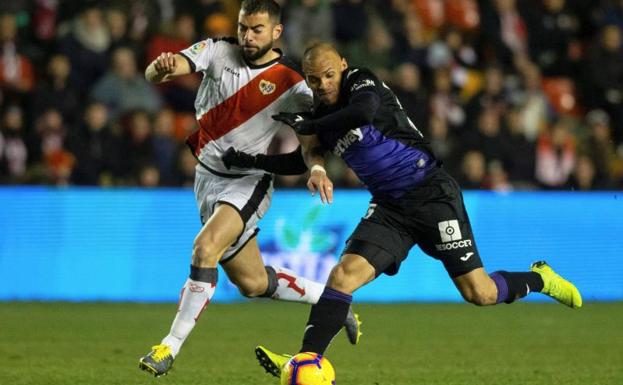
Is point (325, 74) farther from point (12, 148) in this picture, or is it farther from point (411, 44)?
point (411, 44)

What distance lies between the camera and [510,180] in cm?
1455

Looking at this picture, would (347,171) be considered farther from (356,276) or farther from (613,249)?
(356,276)

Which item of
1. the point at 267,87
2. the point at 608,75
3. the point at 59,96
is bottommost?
the point at 59,96

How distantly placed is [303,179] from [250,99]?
5807 millimetres

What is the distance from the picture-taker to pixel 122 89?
1431cm

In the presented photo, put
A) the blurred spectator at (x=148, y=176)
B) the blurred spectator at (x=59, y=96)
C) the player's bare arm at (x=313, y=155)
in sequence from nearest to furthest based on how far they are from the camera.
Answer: the player's bare arm at (x=313, y=155) < the blurred spectator at (x=148, y=176) < the blurred spectator at (x=59, y=96)

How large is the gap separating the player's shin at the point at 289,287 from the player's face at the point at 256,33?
1584 mm

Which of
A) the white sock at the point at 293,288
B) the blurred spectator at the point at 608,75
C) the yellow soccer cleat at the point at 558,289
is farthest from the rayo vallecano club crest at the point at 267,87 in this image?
the blurred spectator at the point at 608,75

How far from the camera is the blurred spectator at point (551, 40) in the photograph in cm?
1694

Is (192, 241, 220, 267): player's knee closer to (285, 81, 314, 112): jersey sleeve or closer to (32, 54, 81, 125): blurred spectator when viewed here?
(285, 81, 314, 112): jersey sleeve

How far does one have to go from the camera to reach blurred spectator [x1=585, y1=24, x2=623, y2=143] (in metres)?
16.4

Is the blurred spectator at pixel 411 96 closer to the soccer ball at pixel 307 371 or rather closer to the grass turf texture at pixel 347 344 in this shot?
the grass turf texture at pixel 347 344

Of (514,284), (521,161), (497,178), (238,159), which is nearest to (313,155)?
(238,159)

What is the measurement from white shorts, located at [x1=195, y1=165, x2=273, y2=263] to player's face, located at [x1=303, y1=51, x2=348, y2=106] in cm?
116
